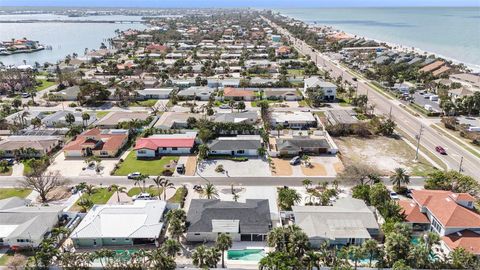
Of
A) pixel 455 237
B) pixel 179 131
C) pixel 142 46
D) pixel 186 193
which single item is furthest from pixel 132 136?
pixel 142 46

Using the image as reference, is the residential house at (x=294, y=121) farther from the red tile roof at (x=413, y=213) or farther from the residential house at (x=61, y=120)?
the residential house at (x=61, y=120)

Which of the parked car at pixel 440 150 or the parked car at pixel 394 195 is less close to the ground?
the parked car at pixel 440 150

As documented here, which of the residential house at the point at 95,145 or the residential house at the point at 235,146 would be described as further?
the residential house at the point at 95,145

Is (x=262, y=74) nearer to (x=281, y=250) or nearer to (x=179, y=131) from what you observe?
(x=179, y=131)

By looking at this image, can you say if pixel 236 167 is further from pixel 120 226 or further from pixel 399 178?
pixel 399 178

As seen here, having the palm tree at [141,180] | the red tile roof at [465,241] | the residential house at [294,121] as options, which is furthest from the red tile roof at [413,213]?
the residential house at [294,121]

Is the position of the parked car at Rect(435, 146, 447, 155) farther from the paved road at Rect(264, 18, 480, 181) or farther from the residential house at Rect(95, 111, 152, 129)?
the residential house at Rect(95, 111, 152, 129)

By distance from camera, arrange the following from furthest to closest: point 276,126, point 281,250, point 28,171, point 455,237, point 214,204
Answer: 1. point 276,126
2. point 28,171
3. point 214,204
4. point 455,237
5. point 281,250
